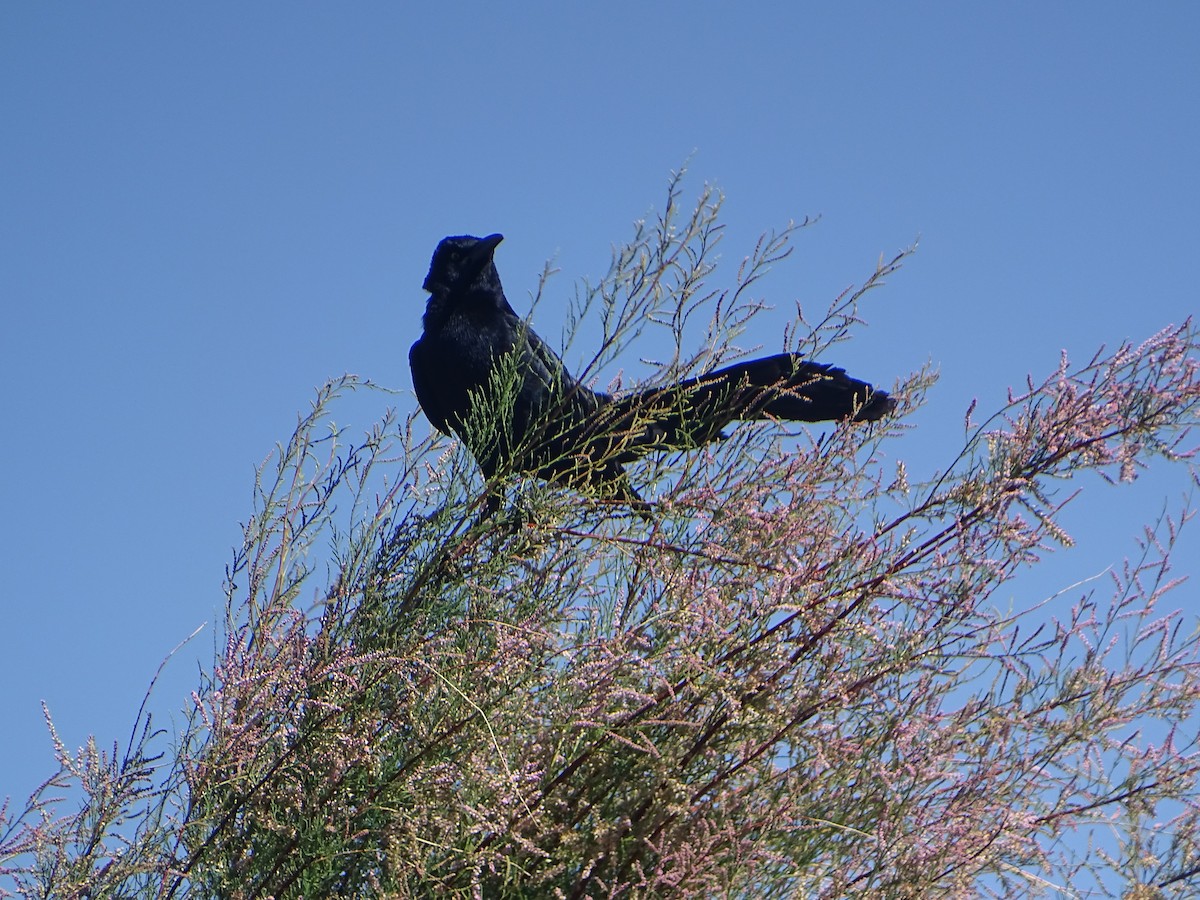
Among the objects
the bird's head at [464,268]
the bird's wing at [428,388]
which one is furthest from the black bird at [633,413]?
the bird's head at [464,268]

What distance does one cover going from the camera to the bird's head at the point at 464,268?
4.74 metres

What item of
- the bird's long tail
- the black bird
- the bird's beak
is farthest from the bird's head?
the bird's long tail

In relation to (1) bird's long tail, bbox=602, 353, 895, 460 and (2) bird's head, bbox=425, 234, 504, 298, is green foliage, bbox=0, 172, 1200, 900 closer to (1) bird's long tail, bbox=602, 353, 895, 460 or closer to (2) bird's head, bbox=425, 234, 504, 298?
(1) bird's long tail, bbox=602, 353, 895, 460

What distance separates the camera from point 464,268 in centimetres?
477

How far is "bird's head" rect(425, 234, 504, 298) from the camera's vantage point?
4742mm

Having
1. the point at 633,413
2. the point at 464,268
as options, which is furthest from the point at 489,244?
the point at 633,413

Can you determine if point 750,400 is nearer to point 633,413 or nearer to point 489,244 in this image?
point 633,413

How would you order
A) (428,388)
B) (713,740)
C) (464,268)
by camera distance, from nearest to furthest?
(713,740), (428,388), (464,268)

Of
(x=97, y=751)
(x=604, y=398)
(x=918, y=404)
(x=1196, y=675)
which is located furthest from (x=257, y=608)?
(x=1196, y=675)

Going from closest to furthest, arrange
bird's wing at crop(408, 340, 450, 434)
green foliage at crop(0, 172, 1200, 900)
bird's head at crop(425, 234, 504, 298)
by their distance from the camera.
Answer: green foliage at crop(0, 172, 1200, 900) → bird's wing at crop(408, 340, 450, 434) → bird's head at crop(425, 234, 504, 298)

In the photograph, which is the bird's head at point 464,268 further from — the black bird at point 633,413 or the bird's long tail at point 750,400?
the bird's long tail at point 750,400

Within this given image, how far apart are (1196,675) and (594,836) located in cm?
133

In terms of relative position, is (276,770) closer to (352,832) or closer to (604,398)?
(352,832)

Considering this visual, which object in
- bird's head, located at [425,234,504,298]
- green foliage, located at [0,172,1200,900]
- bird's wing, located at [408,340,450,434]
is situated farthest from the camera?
bird's head, located at [425,234,504,298]
